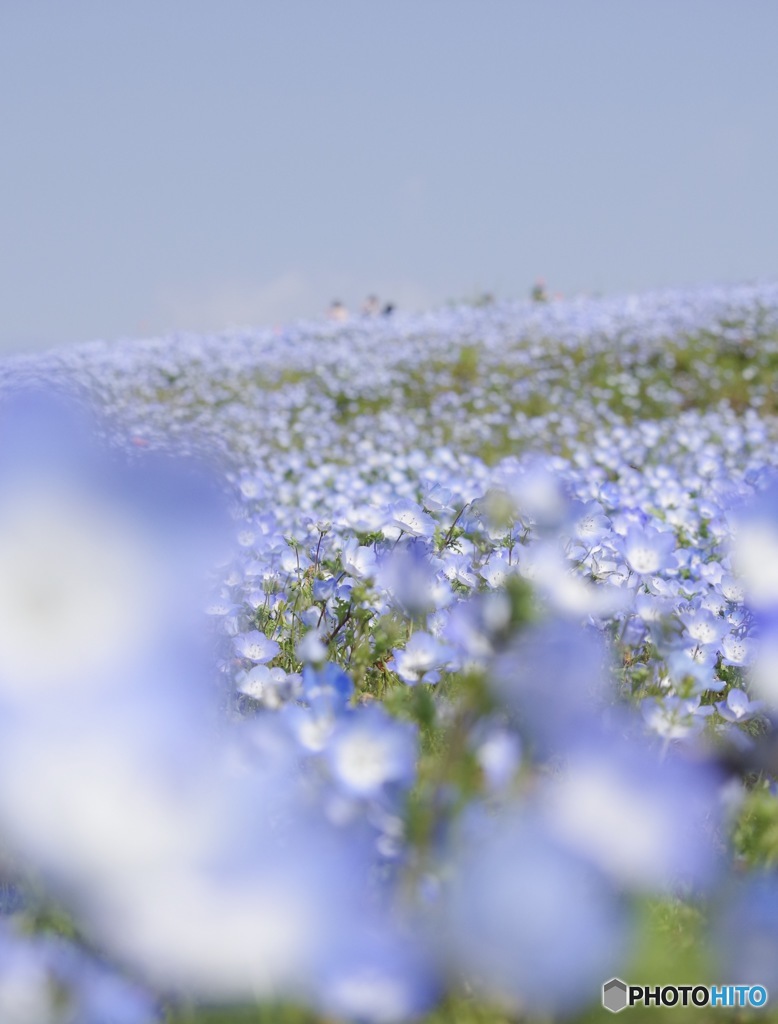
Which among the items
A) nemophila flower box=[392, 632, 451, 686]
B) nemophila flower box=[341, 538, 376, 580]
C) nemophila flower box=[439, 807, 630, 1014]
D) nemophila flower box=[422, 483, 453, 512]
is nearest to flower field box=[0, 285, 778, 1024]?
nemophila flower box=[439, 807, 630, 1014]

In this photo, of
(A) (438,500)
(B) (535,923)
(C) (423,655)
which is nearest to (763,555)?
(C) (423,655)

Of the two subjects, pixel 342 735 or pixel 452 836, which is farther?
pixel 342 735

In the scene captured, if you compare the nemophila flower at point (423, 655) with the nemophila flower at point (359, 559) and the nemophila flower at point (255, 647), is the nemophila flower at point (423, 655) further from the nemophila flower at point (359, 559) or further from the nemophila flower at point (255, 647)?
the nemophila flower at point (359, 559)

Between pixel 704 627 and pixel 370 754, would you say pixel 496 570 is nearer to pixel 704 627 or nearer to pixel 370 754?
pixel 704 627

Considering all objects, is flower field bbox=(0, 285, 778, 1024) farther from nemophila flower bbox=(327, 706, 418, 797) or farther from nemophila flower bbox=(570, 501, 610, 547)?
nemophila flower bbox=(570, 501, 610, 547)

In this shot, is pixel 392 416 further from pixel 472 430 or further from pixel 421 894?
pixel 421 894

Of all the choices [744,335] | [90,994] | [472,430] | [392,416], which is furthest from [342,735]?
[744,335]

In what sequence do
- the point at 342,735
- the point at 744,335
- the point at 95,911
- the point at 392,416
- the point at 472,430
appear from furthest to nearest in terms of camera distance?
the point at 744,335 < the point at 392,416 < the point at 472,430 < the point at 342,735 < the point at 95,911
